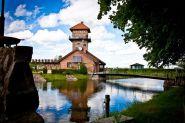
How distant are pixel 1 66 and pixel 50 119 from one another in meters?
8.37

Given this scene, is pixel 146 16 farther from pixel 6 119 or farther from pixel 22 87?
pixel 6 119

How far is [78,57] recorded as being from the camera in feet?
286

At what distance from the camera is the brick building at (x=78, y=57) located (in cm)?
8694

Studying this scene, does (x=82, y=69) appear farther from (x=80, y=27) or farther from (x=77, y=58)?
(x=80, y=27)

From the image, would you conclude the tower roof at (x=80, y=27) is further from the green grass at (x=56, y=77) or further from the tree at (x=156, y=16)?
the tree at (x=156, y=16)

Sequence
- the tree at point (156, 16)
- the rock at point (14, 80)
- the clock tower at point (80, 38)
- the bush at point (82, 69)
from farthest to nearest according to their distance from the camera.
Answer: the clock tower at point (80, 38) < the bush at point (82, 69) < the rock at point (14, 80) < the tree at point (156, 16)

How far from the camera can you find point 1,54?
13344 mm

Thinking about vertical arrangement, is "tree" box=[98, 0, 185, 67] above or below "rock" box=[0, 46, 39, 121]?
above

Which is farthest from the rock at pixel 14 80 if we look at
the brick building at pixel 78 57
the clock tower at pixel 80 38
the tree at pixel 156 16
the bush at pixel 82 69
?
the clock tower at pixel 80 38

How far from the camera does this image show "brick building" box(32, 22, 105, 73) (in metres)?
86.9

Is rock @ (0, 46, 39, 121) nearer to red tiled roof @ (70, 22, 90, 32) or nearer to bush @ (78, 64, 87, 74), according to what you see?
bush @ (78, 64, 87, 74)

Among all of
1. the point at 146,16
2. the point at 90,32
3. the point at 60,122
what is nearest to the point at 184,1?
the point at 146,16

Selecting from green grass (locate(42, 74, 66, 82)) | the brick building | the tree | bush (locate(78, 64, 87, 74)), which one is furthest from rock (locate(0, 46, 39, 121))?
the brick building

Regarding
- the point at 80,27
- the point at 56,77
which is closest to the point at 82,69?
the point at 56,77
